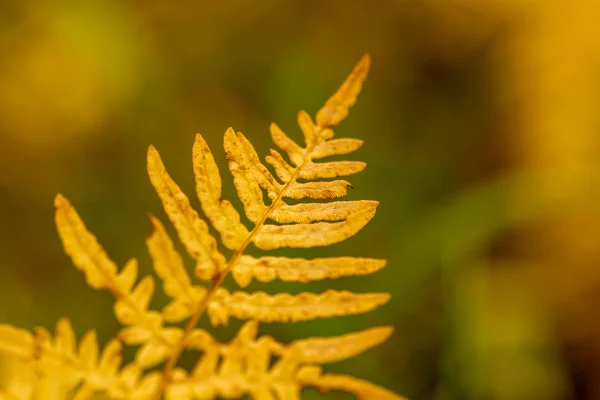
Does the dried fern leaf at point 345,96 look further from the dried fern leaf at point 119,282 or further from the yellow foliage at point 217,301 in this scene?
the dried fern leaf at point 119,282

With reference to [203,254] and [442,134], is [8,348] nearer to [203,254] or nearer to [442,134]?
[203,254]

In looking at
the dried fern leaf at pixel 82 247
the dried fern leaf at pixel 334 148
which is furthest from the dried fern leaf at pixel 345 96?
the dried fern leaf at pixel 82 247

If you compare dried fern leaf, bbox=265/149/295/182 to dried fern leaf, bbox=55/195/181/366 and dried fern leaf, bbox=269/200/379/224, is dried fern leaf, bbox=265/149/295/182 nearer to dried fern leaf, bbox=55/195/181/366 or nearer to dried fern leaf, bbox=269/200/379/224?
dried fern leaf, bbox=269/200/379/224

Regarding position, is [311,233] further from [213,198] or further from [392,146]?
[392,146]

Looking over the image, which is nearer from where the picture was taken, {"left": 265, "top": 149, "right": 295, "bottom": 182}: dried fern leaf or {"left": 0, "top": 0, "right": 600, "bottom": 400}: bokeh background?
{"left": 265, "top": 149, "right": 295, "bottom": 182}: dried fern leaf

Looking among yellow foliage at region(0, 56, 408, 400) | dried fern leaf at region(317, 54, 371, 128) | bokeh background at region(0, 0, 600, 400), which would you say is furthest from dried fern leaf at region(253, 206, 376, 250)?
bokeh background at region(0, 0, 600, 400)

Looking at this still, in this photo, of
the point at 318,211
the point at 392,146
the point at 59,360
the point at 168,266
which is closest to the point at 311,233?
the point at 318,211

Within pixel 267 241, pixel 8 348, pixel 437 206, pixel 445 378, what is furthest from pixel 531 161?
pixel 8 348
